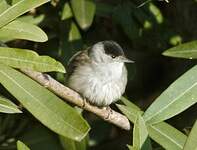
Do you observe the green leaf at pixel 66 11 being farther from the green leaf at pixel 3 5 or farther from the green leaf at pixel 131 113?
the green leaf at pixel 3 5

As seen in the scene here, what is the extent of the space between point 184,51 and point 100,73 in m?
1.52

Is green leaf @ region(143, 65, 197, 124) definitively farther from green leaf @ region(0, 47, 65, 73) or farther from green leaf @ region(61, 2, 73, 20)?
green leaf @ region(61, 2, 73, 20)

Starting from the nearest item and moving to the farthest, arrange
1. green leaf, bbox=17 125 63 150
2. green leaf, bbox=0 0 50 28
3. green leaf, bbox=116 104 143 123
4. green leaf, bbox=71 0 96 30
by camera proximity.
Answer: green leaf, bbox=0 0 50 28
green leaf, bbox=116 104 143 123
green leaf, bbox=71 0 96 30
green leaf, bbox=17 125 63 150

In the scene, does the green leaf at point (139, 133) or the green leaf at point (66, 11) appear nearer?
the green leaf at point (139, 133)

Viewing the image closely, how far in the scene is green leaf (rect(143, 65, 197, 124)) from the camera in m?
3.83

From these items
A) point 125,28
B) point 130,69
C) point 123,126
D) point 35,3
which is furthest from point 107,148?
point 35,3

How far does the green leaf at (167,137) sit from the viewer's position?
13.9 ft

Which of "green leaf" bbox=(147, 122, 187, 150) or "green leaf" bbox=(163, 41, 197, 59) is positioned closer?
"green leaf" bbox=(163, 41, 197, 59)

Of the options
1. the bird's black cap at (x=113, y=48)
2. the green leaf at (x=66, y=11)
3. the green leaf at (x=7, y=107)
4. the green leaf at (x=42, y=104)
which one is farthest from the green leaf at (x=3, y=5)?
the bird's black cap at (x=113, y=48)

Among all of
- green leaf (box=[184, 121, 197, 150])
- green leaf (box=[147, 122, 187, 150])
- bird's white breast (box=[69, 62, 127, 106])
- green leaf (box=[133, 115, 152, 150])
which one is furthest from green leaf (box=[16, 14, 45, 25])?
green leaf (box=[184, 121, 197, 150])

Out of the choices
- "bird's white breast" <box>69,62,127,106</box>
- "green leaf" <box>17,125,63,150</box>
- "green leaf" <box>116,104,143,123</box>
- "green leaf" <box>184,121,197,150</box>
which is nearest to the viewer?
"green leaf" <box>184,121,197,150</box>

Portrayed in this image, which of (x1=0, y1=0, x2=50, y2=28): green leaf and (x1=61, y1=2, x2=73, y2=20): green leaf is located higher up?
(x1=0, y1=0, x2=50, y2=28): green leaf

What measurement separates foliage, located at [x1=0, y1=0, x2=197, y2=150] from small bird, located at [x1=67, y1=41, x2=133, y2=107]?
0.44 ft

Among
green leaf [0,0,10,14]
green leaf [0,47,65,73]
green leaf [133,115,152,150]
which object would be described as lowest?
green leaf [133,115,152,150]
